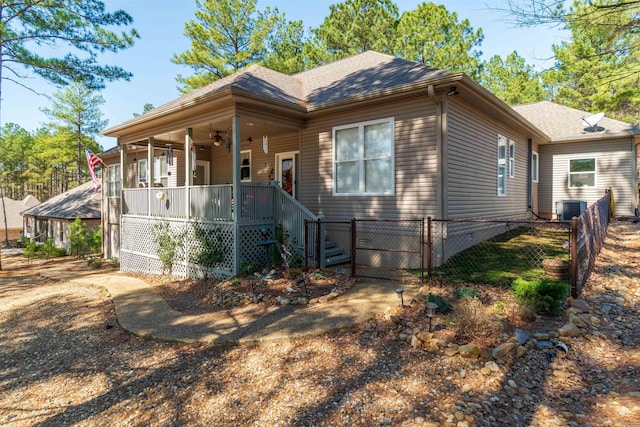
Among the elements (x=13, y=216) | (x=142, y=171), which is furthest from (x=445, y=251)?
(x=13, y=216)

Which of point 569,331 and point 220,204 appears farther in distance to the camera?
point 220,204

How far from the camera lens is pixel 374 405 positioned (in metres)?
3.03

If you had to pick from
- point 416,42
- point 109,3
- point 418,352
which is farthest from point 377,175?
point 416,42

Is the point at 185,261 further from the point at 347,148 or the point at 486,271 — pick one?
the point at 486,271

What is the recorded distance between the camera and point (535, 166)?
14.7 m

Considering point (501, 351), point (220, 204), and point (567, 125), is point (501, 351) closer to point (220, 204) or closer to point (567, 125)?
point (220, 204)

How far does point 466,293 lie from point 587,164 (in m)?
12.9

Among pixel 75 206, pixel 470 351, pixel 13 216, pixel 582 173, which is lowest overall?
Result: pixel 470 351

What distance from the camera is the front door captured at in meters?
10.6

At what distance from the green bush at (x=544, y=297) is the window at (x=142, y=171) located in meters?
15.9

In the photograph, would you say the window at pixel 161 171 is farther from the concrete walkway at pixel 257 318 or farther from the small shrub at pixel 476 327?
the small shrub at pixel 476 327

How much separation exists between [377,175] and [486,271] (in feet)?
10.1

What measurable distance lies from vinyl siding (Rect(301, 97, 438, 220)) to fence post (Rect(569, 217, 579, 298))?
2693 millimetres

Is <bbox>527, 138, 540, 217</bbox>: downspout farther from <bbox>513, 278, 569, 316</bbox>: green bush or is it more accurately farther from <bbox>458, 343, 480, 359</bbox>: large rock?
<bbox>458, 343, 480, 359</bbox>: large rock
